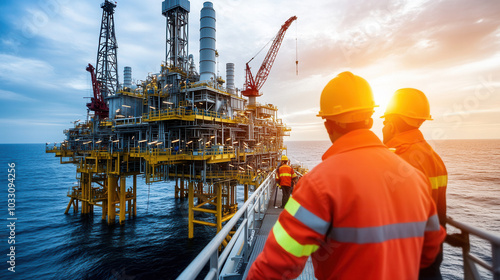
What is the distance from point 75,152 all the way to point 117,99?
10092 millimetres

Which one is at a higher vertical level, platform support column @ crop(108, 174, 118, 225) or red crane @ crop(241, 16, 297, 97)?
red crane @ crop(241, 16, 297, 97)

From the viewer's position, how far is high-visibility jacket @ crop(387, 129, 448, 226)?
7.11 ft

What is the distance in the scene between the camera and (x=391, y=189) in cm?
123

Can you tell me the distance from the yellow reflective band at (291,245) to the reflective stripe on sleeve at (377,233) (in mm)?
A: 171

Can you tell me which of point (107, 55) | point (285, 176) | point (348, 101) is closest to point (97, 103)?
point (107, 55)

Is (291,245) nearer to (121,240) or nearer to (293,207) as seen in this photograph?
(293,207)

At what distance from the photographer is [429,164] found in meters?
2.18

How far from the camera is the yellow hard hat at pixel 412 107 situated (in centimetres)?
244

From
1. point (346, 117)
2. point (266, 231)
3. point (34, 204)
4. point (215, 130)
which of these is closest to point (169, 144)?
point (215, 130)

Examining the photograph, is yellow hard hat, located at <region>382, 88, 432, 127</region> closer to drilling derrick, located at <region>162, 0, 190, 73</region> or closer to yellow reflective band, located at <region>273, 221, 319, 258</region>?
yellow reflective band, located at <region>273, 221, 319, 258</region>

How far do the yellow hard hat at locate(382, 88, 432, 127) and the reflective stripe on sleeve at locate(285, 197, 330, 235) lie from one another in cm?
198

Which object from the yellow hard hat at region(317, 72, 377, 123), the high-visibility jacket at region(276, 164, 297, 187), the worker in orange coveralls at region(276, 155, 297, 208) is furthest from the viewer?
the high-visibility jacket at region(276, 164, 297, 187)

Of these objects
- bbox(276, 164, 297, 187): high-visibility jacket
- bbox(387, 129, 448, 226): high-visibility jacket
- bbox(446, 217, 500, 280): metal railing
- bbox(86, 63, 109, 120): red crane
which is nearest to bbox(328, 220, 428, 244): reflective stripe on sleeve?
bbox(387, 129, 448, 226): high-visibility jacket

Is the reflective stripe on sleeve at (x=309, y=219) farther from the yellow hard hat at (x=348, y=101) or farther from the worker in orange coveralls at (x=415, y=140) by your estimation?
the worker in orange coveralls at (x=415, y=140)
